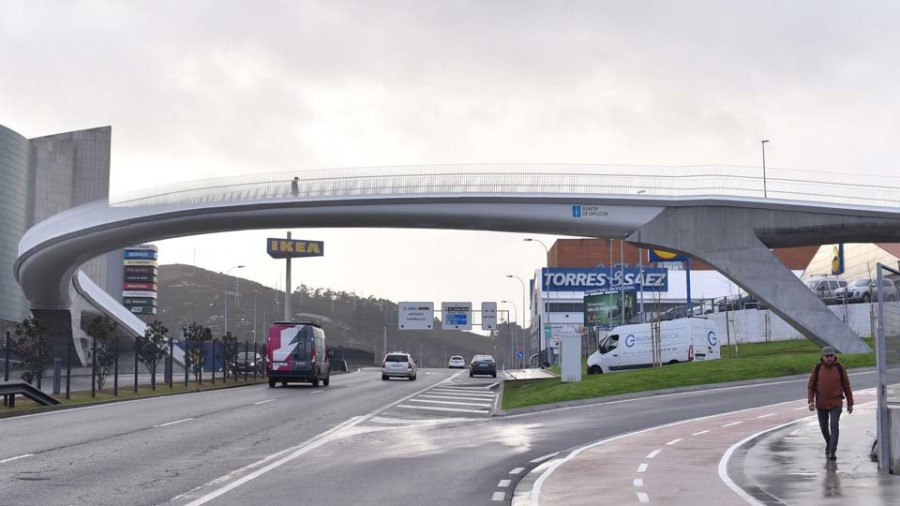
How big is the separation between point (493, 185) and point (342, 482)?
35220mm

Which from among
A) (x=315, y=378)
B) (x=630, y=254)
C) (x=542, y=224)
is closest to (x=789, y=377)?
(x=542, y=224)

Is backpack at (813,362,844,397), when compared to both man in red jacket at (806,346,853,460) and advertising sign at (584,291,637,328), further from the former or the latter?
advertising sign at (584,291,637,328)

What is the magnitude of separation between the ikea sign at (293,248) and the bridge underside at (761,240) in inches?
3011

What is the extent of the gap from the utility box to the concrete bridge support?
9.32 m

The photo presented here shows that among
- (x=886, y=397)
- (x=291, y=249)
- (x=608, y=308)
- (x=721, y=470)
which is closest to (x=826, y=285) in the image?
(x=608, y=308)

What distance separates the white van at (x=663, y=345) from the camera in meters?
45.3

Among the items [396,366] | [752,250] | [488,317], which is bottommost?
[396,366]

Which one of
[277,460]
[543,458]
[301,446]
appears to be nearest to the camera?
[277,460]

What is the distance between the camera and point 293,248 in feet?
396

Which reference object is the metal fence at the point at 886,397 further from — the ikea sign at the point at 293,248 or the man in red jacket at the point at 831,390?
the ikea sign at the point at 293,248

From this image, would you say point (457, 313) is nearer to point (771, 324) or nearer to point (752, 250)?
point (771, 324)

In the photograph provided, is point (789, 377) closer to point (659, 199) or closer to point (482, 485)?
point (659, 199)

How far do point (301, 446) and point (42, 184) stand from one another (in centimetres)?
14104

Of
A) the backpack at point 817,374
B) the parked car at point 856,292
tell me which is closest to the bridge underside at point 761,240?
the parked car at point 856,292
